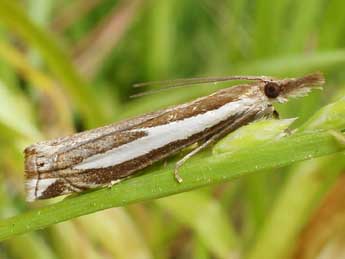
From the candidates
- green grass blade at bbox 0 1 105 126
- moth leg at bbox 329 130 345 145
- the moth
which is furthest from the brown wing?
green grass blade at bbox 0 1 105 126

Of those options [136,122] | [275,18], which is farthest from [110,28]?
[136,122]

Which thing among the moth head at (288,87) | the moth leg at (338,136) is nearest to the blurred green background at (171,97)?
the moth head at (288,87)

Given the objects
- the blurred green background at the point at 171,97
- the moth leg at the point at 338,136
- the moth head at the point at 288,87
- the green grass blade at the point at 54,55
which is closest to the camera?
the moth leg at the point at 338,136

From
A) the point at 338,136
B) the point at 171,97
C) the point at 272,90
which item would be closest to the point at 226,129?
the point at 272,90

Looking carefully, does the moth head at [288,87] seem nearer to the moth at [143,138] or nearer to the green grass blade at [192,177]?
the moth at [143,138]

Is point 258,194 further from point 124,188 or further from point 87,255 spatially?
point 124,188

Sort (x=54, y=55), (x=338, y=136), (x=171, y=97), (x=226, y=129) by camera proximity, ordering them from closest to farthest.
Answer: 1. (x=338, y=136)
2. (x=226, y=129)
3. (x=54, y=55)
4. (x=171, y=97)

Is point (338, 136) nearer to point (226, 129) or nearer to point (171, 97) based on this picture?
point (226, 129)
